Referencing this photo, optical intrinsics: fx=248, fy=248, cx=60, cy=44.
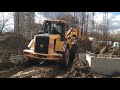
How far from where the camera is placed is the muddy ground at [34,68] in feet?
27.5

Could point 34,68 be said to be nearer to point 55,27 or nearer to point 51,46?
point 51,46

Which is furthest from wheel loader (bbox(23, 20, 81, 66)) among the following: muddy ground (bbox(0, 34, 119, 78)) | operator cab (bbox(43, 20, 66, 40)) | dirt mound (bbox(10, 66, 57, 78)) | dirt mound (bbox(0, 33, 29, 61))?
dirt mound (bbox(0, 33, 29, 61))

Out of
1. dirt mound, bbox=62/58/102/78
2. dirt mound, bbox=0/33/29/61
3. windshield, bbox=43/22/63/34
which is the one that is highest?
windshield, bbox=43/22/63/34

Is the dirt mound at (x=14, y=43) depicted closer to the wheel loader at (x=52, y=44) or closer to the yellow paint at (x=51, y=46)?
the wheel loader at (x=52, y=44)

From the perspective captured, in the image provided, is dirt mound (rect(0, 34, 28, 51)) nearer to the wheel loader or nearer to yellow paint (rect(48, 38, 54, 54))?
the wheel loader

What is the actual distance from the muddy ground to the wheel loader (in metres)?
0.43

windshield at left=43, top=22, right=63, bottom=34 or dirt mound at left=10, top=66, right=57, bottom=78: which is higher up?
windshield at left=43, top=22, right=63, bottom=34

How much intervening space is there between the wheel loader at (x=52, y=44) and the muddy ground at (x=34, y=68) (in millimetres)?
435

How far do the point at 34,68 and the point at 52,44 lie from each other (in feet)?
3.96

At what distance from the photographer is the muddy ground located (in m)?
8.38

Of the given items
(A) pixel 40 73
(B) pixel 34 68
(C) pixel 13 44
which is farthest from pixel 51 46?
(C) pixel 13 44

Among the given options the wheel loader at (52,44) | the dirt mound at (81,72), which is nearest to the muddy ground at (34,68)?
the dirt mound at (81,72)

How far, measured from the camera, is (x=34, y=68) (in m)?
9.16

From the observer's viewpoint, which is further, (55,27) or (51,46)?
(55,27)
